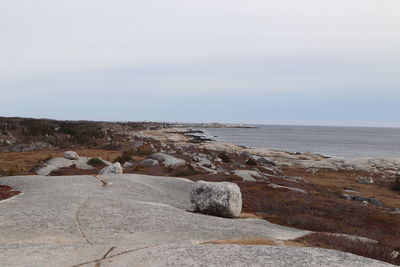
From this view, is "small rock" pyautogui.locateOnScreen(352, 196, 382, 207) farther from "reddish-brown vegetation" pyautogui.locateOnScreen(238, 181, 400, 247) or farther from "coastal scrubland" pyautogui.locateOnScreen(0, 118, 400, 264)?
"reddish-brown vegetation" pyautogui.locateOnScreen(238, 181, 400, 247)

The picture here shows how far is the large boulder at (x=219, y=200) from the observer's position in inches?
730

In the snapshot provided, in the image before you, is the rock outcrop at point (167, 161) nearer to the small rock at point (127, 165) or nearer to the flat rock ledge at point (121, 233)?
the small rock at point (127, 165)

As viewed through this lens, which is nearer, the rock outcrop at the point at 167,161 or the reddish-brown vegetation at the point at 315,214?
the reddish-brown vegetation at the point at 315,214

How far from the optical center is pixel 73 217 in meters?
14.8

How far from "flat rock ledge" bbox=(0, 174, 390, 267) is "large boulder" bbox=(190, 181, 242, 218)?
1065mm

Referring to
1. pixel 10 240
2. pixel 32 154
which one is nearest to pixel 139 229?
pixel 10 240

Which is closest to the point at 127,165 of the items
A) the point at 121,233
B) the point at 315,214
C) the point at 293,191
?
the point at 293,191

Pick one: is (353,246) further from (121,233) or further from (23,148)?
(23,148)

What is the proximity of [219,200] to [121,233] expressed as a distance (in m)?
6.53

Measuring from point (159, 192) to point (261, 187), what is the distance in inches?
409

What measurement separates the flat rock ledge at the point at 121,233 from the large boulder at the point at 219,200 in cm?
106

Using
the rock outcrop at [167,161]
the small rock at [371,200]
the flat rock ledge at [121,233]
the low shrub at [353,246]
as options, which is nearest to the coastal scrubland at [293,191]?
the low shrub at [353,246]

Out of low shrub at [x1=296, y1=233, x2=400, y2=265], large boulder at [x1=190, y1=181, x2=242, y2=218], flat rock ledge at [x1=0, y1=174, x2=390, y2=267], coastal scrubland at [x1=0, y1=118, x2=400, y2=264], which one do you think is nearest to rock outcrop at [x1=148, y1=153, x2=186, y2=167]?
coastal scrubland at [x1=0, y1=118, x2=400, y2=264]

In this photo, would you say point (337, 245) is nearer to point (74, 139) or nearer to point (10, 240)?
point (10, 240)
